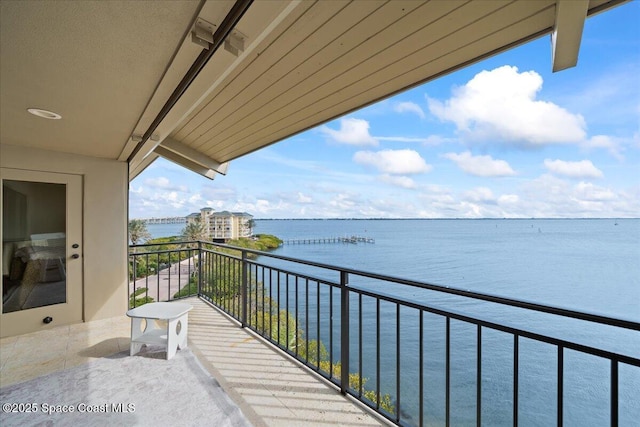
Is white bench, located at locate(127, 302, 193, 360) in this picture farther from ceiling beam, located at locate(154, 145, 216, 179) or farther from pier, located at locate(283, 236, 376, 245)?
pier, located at locate(283, 236, 376, 245)

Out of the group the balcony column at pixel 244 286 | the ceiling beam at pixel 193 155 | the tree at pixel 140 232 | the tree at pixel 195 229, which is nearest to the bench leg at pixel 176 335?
the balcony column at pixel 244 286

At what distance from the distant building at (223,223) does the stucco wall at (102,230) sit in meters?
20.8

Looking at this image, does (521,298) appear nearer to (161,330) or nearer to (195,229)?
(161,330)

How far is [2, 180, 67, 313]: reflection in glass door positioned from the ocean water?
10.1 feet

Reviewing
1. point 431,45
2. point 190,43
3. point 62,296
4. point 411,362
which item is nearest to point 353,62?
point 431,45

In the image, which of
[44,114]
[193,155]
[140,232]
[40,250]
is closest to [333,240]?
[140,232]

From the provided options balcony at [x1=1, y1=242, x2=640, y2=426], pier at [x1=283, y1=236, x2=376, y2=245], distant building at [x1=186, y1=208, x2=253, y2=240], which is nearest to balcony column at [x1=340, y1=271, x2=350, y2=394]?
balcony at [x1=1, y1=242, x2=640, y2=426]

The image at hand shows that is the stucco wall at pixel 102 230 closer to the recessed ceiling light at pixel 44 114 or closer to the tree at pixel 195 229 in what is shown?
the recessed ceiling light at pixel 44 114

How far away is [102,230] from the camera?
3771mm

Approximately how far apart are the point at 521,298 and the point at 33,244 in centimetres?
460

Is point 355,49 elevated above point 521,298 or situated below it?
above

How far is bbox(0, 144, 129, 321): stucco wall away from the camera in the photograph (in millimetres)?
3631

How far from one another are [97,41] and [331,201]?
113 feet

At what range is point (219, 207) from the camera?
37094 mm
